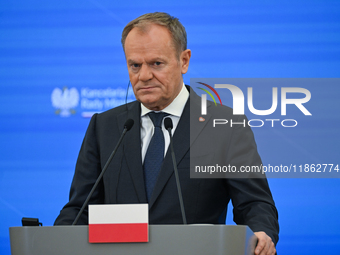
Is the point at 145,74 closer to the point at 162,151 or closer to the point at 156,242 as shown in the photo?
the point at 162,151

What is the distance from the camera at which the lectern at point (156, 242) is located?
3.52 feet

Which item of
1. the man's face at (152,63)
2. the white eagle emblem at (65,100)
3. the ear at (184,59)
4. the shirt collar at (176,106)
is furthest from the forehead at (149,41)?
the white eagle emblem at (65,100)

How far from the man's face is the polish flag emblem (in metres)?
0.83

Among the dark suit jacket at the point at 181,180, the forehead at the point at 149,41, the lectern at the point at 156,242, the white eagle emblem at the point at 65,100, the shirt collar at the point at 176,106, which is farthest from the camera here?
the white eagle emblem at the point at 65,100

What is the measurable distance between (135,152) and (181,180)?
0.24 m

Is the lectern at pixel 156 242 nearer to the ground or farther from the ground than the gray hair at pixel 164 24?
nearer to the ground

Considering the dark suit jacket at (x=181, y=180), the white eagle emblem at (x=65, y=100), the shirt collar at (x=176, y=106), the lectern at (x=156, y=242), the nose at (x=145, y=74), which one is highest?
the white eagle emblem at (x=65, y=100)

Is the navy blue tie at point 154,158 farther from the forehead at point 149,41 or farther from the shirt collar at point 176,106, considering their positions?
the forehead at point 149,41

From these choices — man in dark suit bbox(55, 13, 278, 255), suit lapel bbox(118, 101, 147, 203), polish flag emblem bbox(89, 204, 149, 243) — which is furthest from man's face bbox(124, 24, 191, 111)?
polish flag emblem bbox(89, 204, 149, 243)

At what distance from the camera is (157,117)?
1.93 metres

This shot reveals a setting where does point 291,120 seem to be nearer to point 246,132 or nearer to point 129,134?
point 246,132

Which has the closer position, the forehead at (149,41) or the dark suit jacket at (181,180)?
the dark suit jacket at (181,180)

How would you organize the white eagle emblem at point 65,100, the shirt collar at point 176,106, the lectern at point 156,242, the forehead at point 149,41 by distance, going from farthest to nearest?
the white eagle emblem at point 65,100 → the shirt collar at point 176,106 → the forehead at point 149,41 → the lectern at point 156,242

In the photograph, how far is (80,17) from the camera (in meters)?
3.04
